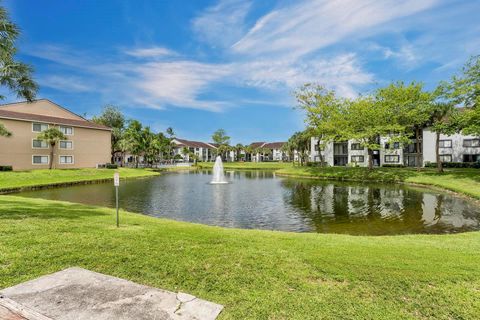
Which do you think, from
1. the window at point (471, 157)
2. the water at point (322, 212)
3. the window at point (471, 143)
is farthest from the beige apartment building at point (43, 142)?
the window at point (471, 157)

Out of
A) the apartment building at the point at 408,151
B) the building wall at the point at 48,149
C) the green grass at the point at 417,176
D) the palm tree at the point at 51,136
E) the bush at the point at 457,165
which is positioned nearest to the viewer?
the green grass at the point at 417,176

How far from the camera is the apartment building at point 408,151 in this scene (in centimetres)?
5316

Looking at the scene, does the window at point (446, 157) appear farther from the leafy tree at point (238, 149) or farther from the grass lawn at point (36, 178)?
the leafy tree at point (238, 149)

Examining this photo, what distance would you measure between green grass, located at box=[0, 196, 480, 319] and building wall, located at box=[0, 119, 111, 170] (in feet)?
149

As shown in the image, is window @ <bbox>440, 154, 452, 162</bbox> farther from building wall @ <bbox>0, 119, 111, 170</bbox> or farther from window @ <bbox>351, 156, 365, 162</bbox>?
building wall @ <bbox>0, 119, 111, 170</bbox>

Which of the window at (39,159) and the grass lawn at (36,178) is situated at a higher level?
the window at (39,159)

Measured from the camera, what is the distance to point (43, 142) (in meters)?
47.6

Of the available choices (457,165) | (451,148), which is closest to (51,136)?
(457,165)

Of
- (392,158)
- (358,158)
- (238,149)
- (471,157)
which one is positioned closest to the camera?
(471,157)

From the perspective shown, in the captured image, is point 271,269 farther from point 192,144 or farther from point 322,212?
point 192,144

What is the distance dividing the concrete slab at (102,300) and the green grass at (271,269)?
14.9 inches

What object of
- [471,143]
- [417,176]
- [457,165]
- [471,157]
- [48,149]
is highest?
[471,143]

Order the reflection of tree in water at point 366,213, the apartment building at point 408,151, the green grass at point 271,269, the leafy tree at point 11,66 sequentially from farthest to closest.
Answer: the apartment building at point 408,151 < the reflection of tree in water at point 366,213 < the leafy tree at point 11,66 < the green grass at point 271,269

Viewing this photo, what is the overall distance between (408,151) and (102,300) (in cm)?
6991
